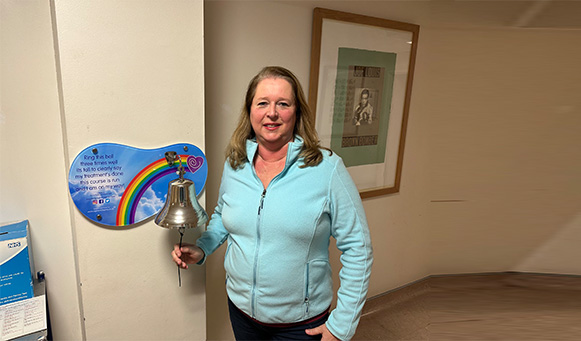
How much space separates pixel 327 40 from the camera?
1753 mm

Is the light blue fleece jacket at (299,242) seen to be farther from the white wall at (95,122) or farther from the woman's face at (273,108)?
the white wall at (95,122)

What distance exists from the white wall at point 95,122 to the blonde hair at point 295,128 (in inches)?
6.0

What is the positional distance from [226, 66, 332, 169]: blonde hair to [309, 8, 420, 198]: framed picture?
63cm

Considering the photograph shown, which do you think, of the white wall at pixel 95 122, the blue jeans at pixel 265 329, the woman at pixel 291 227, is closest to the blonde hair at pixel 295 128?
the woman at pixel 291 227

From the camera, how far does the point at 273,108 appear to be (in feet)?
3.59

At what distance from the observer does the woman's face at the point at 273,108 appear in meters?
1.10

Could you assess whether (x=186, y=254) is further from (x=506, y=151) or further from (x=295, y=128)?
(x=506, y=151)

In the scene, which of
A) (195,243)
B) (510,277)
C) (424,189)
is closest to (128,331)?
(195,243)

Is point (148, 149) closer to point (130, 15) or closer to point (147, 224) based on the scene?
point (147, 224)

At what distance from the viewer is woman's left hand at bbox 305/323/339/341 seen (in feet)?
3.55

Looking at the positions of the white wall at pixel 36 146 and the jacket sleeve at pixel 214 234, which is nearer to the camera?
the white wall at pixel 36 146

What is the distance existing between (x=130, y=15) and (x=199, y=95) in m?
0.32

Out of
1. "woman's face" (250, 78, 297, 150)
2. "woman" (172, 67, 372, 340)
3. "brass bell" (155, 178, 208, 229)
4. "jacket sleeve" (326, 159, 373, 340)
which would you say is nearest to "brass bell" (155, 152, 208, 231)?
"brass bell" (155, 178, 208, 229)

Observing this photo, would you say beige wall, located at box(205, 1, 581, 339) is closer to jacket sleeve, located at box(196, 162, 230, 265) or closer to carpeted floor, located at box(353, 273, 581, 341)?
carpeted floor, located at box(353, 273, 581, 341)
